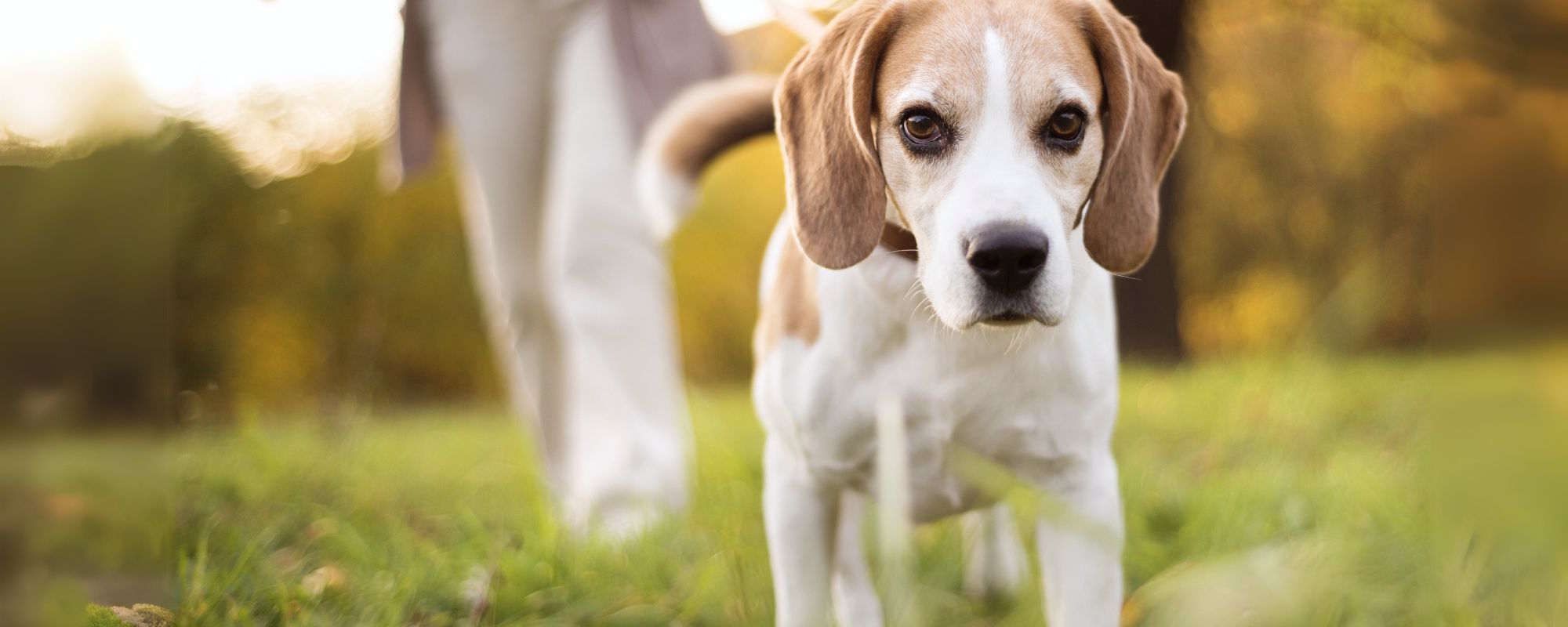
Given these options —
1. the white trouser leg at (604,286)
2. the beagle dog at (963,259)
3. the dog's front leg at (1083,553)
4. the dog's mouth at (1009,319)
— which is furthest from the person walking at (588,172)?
the dog's mouth at (1009,319)

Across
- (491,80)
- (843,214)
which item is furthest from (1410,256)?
(843,214)

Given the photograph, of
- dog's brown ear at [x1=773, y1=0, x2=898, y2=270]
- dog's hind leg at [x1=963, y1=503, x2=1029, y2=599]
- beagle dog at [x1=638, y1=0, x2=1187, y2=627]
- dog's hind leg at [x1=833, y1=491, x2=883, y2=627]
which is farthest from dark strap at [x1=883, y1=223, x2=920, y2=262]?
dog's hind leg at [x1=963, y1=503, x2=1029, y2=599]

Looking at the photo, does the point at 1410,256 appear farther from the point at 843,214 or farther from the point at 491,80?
the point at 843,214

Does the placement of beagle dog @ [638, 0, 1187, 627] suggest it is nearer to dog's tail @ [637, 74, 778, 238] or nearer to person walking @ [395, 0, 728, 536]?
dog's tail @ [637, 74, 778, 238]

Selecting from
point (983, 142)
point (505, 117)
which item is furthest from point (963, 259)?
point (505, 117)

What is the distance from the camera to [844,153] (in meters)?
1.80

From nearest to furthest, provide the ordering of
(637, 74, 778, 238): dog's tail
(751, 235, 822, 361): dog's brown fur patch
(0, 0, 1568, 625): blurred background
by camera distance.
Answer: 1. (0, 0, 1568, 625): blurred background
2. (751, 235, 822, 361): dog's brown fur patch
3. (637, 74, 778, 238): dog's tail

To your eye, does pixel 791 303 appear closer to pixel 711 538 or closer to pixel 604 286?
pixel 711 538

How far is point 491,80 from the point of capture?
11.3ft

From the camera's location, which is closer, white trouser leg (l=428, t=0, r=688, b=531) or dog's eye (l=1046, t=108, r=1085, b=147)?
dog's eye (l=1046, t=108, r=1085, b=147)

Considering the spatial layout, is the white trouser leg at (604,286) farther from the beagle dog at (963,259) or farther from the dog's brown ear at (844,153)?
the dog's brown ear at (844,153)

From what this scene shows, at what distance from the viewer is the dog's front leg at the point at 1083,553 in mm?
1855

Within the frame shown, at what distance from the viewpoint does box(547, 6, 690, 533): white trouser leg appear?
3.38 metres

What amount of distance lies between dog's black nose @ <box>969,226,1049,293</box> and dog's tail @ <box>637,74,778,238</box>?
2.71 ft
